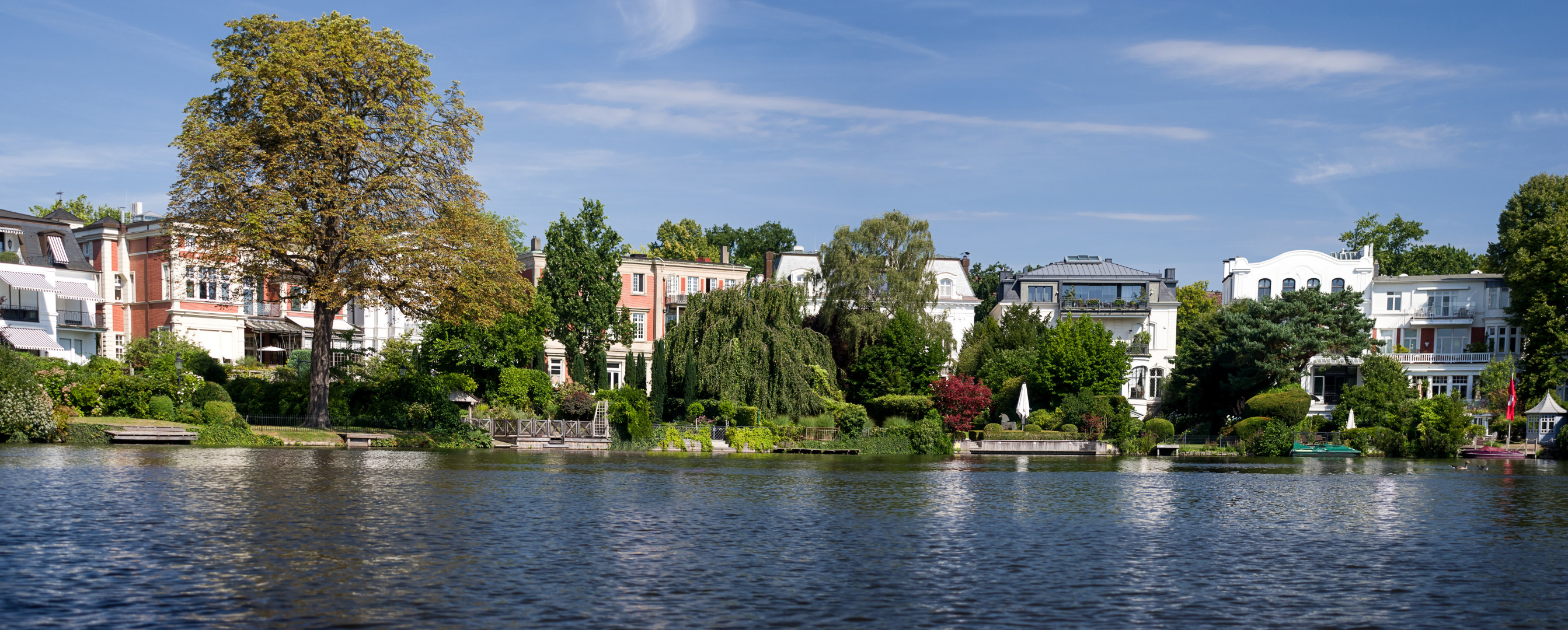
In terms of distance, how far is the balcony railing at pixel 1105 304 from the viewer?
7138cm

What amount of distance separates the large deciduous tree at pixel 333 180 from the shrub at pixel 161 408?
192 inches

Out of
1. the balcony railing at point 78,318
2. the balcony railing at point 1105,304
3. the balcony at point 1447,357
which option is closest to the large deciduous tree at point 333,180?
the balcony railing at point 78,318

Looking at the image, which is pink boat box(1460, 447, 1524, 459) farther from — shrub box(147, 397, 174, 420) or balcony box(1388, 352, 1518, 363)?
shrub box(147, 397, 174, 420)

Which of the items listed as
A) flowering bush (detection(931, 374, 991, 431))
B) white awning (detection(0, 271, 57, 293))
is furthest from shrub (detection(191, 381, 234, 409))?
flowering bush (detection(931, 374, 991, 431))

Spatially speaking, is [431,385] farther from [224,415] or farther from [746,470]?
[746,470]

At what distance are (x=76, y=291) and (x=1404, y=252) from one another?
9375cm

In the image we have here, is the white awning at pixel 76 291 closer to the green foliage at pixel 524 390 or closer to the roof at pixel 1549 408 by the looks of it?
the green foliage at pixel 524 390

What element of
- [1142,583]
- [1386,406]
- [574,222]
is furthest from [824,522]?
[1386,406]

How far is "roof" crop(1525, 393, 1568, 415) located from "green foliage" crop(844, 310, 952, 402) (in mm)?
29297

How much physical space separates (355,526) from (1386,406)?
2054 inches

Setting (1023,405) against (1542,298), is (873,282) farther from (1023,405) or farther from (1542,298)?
(1542,298)

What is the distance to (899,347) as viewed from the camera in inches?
2250

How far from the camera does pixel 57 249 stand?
60.0m

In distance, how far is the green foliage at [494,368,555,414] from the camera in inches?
1902
